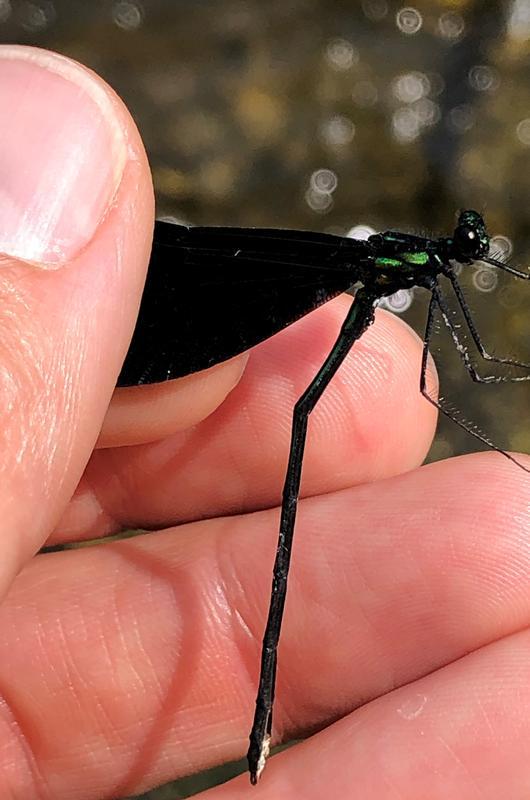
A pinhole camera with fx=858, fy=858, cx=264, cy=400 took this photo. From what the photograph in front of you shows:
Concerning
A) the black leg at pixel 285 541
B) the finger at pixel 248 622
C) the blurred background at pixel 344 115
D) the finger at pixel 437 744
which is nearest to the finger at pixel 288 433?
the finger at pixel 248 622

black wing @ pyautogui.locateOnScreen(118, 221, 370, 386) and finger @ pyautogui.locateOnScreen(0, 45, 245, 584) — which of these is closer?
finger @ pyautogui.locateOnScreen(0, 45, 245, 584)

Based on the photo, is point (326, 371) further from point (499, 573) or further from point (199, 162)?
point (199, 162)

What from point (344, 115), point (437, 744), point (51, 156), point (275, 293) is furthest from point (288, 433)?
point (344, 115)

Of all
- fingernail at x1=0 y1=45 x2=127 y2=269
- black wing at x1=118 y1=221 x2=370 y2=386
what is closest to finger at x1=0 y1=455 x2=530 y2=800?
black wing at x1=118 y1=221 x2=370 y2=386

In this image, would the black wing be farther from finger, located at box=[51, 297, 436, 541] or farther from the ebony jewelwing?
finger, located at box=[51, 297, 436, 541]

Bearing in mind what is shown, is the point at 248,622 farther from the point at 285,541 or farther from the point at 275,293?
the point at 275,293

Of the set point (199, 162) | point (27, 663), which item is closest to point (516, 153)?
point (199, 162)
